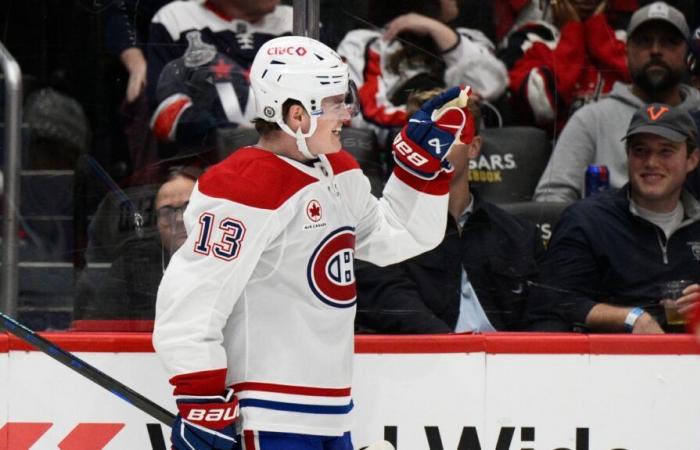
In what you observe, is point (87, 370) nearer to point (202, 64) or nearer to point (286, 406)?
point (286, 406)

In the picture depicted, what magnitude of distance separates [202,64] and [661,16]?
46.4 inches

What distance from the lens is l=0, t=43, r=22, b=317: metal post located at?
341 cm

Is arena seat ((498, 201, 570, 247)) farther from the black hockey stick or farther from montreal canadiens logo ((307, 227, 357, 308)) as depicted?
the black hockey stick

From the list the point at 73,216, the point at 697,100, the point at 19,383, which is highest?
the point at 697,100

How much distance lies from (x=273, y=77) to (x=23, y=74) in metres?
0.88

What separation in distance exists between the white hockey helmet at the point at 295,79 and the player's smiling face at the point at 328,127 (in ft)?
0.05

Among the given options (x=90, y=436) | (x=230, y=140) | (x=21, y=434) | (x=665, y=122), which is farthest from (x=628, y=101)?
(x=21, y=434)

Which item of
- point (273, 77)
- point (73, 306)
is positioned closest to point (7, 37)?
point (73, 306)

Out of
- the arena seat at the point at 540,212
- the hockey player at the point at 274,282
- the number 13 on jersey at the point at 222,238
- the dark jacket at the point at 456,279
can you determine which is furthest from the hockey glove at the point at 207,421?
the arena seat at the point at 540,212

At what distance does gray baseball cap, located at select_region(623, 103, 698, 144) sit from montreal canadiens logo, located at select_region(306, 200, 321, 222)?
43.7 inches

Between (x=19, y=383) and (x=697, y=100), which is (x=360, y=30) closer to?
(x=697, y=100)

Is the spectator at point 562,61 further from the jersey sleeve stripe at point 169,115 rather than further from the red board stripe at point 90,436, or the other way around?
A: the red board stripe at point 90,436

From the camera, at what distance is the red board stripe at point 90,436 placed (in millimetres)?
3357

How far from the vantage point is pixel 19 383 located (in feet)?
11.0
